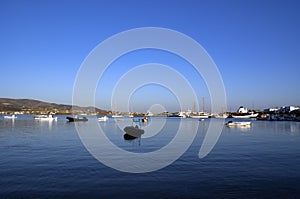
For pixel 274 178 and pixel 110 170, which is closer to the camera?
pixel 274 178

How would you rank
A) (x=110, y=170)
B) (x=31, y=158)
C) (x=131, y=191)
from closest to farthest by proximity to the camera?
(x=131, y=191) < (x=110, y=170) < (x=31, y=158)

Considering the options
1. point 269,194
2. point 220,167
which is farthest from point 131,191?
point 220,167

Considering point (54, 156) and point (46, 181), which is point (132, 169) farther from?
point (54, 156)

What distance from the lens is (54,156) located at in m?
21.5

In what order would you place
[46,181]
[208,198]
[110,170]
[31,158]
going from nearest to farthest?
[208,198] < [46,181] < [110,170] < [31,158]

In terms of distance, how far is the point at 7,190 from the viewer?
40.2 feet

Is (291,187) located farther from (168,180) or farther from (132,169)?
(132,169)

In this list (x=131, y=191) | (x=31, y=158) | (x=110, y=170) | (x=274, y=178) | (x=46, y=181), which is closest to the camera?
(x=131, y=191)

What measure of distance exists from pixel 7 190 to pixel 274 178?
14003 mm

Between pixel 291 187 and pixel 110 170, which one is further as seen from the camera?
pixel 110 170

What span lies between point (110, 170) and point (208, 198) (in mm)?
7385

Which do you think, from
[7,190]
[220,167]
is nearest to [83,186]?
[7,190]

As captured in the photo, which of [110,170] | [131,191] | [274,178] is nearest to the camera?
[131,191]

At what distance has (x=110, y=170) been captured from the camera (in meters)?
16.9
